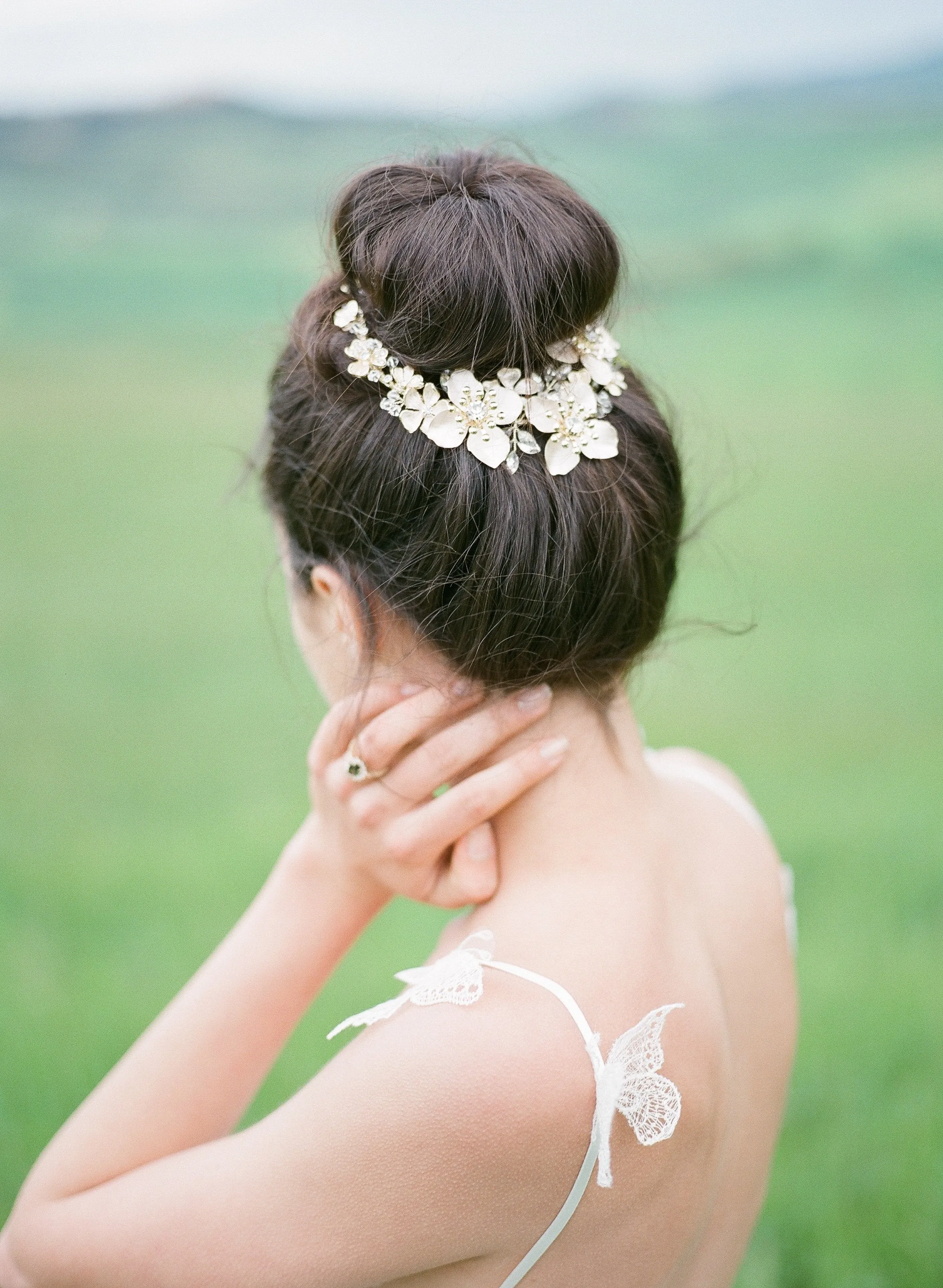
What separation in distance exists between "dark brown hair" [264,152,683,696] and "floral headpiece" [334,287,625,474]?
1 centimetres

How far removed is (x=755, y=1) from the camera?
25.3ft

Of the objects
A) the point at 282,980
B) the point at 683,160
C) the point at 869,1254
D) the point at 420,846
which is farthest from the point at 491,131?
the point at 683,160

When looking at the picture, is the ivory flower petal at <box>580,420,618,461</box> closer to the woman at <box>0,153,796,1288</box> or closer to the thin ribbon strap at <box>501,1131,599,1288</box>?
the woman at <box>0,153,796,1288</box>

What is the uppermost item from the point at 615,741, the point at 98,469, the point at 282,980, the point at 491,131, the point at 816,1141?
the point at 491,131

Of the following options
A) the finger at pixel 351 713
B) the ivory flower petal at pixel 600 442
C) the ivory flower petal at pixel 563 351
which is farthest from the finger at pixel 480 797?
the ivory flower petal at pixel 563 351

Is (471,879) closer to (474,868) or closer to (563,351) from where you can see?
(474,868)

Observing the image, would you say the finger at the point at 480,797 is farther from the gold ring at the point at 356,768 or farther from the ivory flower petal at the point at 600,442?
the ivory flower petal at the point at 600,442

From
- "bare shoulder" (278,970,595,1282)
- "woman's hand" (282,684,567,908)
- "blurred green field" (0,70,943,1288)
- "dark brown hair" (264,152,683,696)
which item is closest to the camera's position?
"bare shoulder" (278,970,595,1282)

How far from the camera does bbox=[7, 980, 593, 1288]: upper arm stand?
1148mm

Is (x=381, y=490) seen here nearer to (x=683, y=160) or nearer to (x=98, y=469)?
(x=98, y=469)

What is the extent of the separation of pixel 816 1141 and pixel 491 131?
99.1 inches

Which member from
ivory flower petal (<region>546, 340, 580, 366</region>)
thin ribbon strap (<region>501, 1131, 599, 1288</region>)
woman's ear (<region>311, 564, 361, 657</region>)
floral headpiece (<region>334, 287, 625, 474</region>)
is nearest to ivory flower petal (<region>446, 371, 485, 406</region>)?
floral headpiece (<region>334, 287, 625, 474</region>)

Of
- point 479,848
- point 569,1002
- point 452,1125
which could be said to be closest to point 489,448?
point 479,848

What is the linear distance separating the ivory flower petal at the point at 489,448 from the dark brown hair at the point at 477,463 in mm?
12
